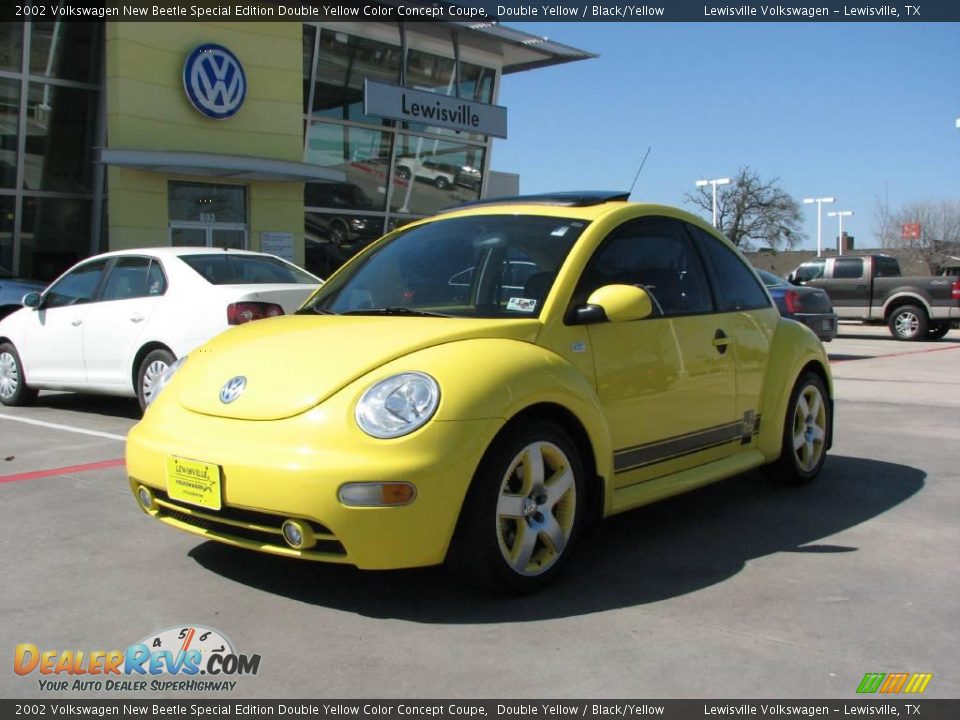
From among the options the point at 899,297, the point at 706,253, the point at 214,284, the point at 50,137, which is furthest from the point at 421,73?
the point at 706,253

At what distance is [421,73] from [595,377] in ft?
75.8

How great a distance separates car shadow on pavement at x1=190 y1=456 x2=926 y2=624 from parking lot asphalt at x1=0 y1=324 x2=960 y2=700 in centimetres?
1

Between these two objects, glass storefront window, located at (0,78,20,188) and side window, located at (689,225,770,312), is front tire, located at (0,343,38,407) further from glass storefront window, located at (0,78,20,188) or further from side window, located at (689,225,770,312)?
glass storefront window, located at (0,78,20,188)

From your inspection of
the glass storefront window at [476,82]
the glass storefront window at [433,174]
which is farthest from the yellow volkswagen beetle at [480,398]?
the glass storefront window at [476,82]

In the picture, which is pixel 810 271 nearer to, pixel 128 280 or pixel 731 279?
pixel 128 280

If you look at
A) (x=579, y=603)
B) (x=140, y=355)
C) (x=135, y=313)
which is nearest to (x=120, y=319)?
(x=135, y=313)

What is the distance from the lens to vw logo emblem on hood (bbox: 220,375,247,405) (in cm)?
404

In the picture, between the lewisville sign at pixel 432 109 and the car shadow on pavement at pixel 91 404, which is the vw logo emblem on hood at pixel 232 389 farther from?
the lewisville sign at pixel 432 109

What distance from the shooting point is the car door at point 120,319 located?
8.45 m

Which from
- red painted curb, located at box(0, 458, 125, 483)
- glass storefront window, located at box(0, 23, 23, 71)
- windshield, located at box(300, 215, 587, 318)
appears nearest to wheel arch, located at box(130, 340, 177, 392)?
red painted curb, located at box(0, 458, 125, 483)

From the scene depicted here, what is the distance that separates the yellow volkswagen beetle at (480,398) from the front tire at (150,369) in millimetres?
3450
